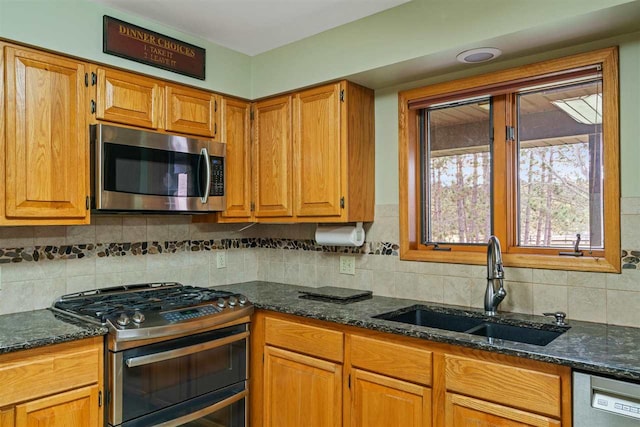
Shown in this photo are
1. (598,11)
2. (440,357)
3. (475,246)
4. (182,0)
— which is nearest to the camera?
(598,11)

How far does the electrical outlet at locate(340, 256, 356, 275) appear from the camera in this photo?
276cm

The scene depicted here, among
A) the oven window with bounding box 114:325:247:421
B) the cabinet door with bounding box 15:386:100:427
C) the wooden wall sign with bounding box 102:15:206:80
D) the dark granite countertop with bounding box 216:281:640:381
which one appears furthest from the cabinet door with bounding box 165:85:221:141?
the cabinet door with bounding box 15:386:100:427

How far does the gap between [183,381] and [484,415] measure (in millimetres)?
1305

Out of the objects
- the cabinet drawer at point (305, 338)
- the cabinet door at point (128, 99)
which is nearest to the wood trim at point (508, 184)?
the cabinet drawer at point (305, 338)

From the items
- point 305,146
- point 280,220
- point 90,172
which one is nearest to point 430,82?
point 305,146

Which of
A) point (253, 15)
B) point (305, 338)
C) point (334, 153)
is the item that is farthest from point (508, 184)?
point (253, 15)

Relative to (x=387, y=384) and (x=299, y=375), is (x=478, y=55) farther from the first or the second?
(x=299, y=375)

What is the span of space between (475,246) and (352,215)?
66cm

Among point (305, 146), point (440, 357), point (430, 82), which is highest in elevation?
point (430, 82)

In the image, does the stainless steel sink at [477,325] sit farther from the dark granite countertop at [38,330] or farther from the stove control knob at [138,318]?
the dark granite countertop at [38,330]

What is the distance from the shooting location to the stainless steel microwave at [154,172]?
2184 millimetres

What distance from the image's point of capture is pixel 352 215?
250 centimetres

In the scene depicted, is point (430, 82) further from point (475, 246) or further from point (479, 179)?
point (475, 246)

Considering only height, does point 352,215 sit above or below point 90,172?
below
